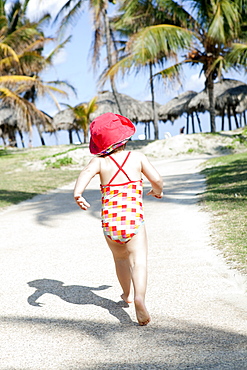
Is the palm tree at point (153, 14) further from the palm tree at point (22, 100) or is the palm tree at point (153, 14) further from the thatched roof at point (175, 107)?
the thatched roof at point (175, 107)

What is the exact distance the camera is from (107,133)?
2939 millimetres

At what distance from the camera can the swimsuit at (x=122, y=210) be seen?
112 inches

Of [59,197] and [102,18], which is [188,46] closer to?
[102,18]

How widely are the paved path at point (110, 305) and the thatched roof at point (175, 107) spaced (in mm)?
29686

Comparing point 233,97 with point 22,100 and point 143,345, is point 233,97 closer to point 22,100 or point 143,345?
point 22,100

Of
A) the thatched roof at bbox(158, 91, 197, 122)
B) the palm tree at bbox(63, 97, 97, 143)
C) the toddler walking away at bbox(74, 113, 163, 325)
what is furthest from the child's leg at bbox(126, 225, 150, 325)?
the thatched roof at bbox(158, 91, 197, 122)

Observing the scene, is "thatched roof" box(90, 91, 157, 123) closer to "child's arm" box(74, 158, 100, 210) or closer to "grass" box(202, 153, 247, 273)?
"grass" box(202, 153, 247, 273)

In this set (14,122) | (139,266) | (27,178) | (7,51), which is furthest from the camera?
(14,122)

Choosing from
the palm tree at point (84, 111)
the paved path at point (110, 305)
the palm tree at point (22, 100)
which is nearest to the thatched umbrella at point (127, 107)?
the palm tree at point (84, 111)

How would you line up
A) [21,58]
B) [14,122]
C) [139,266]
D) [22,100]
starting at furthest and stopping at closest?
[14,122] → [21,58] → [22,100] → [139,266]

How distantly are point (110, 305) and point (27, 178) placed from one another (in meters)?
11.2

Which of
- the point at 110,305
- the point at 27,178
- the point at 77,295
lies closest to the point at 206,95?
the point at 27,178

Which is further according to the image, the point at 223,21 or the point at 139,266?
the point at 223,21

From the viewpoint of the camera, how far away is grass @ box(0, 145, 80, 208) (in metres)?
10.1
